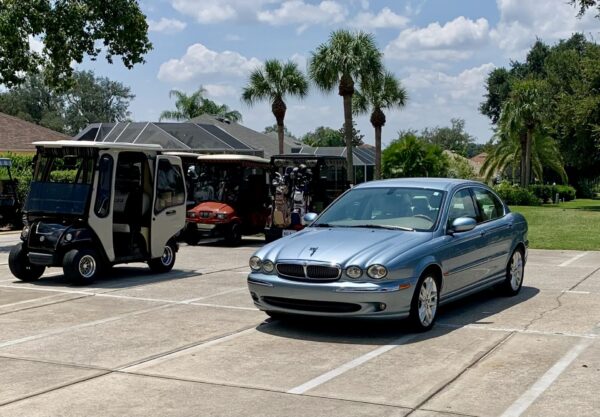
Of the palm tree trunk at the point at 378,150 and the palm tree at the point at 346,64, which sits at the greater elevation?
the palm tree at the point at 346,64

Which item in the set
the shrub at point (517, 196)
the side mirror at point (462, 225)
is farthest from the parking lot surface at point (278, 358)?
the shrub at point (517, 196)

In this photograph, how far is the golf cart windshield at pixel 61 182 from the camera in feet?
41.2

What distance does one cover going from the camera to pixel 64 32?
872 inches

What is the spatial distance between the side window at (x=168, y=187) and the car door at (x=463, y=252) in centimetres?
565

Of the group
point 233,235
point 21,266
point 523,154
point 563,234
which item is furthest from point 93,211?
point 523,154

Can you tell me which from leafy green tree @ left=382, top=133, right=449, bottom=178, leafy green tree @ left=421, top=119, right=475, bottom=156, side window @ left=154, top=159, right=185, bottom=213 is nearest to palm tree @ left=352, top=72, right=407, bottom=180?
leafy green tree @ left=382, top=133, right=449, bottom=178

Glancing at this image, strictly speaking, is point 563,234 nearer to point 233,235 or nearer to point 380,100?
point 233,235

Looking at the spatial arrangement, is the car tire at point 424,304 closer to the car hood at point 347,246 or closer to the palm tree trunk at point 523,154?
the car hood at point 347,246

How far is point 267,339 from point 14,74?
16.6 meters

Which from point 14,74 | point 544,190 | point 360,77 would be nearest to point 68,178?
point 14,74

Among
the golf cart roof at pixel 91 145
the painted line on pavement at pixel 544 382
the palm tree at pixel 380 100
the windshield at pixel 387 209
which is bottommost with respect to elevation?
the painted line on pavement at pixel 544 382

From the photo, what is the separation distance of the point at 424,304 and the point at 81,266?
A: 5801 mm

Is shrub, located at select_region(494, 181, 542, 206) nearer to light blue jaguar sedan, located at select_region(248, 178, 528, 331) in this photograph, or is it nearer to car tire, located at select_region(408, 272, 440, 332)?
light blue jaguar sedan, located at select_region(248, 178, 528, 331)

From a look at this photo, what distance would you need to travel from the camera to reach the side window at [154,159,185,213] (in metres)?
13.9
